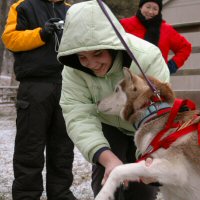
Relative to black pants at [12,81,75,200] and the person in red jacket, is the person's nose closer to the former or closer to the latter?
black pants at [12,81,75,200]

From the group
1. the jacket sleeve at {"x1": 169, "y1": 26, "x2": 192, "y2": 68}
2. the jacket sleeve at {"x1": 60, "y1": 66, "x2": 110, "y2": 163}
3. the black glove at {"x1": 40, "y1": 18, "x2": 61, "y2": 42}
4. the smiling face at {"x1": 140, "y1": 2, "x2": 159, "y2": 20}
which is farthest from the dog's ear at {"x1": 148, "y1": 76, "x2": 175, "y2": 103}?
the jacket sleeve at {"x1": 169, "y1": 26, "x2": 192, "y2": 68}

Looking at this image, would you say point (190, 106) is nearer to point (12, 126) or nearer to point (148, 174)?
point (148, 174)

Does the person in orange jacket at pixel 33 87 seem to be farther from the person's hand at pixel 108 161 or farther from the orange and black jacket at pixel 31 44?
the person's hand at pixel 108 161

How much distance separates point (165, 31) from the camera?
16.7ft

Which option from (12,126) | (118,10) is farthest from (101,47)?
(118,10)

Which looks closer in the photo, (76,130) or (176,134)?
(176,134)

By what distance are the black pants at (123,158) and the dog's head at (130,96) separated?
1.27ft

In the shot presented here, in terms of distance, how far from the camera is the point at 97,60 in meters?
2.79

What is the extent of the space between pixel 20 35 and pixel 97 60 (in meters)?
1.58

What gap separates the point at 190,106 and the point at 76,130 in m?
0.72

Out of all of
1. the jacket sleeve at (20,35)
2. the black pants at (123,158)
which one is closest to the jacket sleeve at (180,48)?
the jacket sleeve at (20,35)

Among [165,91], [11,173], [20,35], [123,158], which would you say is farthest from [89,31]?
[11,173]

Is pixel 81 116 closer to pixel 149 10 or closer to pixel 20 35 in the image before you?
pixel 20 35

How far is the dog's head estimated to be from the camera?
8.84 feet
